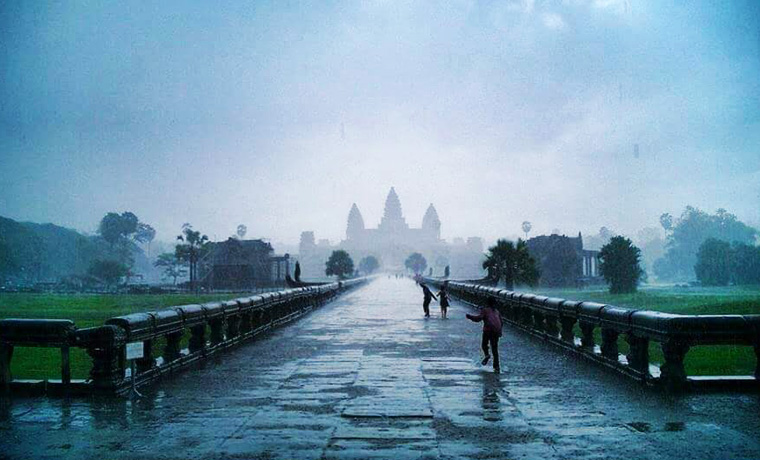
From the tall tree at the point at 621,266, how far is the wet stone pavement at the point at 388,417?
85018 mm

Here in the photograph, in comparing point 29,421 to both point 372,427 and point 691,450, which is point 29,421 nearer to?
point 372,427

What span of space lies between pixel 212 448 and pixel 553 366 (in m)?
7.62

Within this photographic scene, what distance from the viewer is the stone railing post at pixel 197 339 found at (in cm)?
1334

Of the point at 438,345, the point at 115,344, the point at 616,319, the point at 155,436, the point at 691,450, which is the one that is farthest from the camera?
the point at 438,345

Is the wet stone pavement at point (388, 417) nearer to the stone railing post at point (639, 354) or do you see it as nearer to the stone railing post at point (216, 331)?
the stone railing post at point (639, 354)

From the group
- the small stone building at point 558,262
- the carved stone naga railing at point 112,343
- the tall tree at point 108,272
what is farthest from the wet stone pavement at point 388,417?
the tall tree at point 108,272

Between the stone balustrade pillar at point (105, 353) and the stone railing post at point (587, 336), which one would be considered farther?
the stone railing post at point (587, 336)

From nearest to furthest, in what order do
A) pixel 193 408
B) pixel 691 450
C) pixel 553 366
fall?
pixel 691 450
pixel 193 408
pixel 553 366

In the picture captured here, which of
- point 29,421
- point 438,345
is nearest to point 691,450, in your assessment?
point 29,421

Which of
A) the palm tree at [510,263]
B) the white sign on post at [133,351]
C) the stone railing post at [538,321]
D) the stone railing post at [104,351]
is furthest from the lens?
the palm tree at [510,263]

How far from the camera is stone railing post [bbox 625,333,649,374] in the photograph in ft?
33.6

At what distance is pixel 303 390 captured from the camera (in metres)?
9.95

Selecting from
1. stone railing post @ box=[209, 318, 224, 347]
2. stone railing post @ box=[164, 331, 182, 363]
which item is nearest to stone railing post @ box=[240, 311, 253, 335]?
stone railing post @ box=[209, 318, 224, 347]

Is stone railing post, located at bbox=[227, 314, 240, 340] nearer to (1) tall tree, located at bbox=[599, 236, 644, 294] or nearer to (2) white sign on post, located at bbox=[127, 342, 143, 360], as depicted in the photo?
(2) white sign on post, located at bbox=[127, 342, 143, 360]
